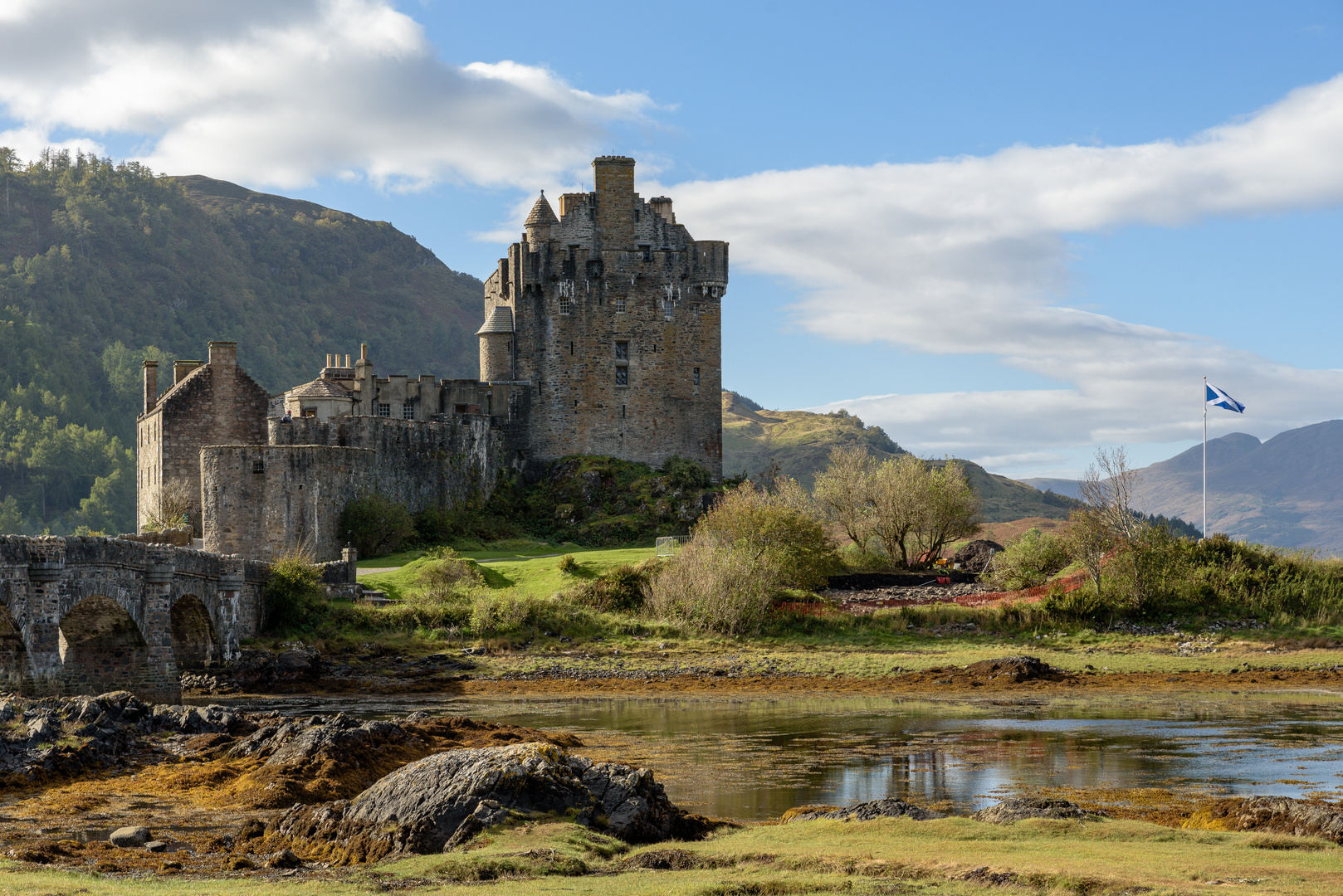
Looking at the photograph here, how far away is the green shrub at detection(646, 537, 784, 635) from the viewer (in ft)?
147

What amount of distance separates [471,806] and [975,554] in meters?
46.4

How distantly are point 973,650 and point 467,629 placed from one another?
55.1 ft

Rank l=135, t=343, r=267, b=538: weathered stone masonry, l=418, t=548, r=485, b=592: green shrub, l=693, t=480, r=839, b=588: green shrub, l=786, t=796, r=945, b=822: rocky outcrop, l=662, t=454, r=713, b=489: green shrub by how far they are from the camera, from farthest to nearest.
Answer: l=662, t=454, r=713, b=489: green shrub < l=135, t=343, r=267, b=538: weathered stone masonry < l=418, t=548, r=485, b=592: green shrub < l=693, t=480, r=839, b=588: green shrub < l=786, t=796, r=945, b=822: rocky outcrop

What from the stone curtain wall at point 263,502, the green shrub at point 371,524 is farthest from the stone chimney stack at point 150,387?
the green shrub at point 371,524

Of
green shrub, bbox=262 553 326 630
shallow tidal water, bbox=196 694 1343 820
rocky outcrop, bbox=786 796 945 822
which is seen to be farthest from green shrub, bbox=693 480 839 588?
rocky outcrop, bbox=786 796 945 822

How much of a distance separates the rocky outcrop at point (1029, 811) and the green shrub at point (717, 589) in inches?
1082

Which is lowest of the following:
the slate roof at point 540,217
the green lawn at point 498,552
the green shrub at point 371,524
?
the green lawn at point 498,552

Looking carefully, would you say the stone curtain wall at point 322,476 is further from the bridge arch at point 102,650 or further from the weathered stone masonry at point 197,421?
the bridge arch at point 102,650

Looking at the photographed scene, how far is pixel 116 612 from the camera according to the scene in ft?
113

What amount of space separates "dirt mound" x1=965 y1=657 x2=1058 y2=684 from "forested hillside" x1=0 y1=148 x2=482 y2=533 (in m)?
89.8

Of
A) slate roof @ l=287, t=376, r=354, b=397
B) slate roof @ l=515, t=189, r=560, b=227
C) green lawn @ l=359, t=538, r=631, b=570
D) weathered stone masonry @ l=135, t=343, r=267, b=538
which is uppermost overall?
slate roof @ l=515, t=189, r=560, b=227

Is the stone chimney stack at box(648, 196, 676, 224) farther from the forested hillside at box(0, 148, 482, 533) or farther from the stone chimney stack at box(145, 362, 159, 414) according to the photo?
the forested hillside at box(0, 148, 482, 533)

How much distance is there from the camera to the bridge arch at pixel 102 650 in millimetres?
34719

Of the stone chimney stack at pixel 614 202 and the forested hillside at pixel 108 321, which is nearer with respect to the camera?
the stone chimney stack at pixel 614 202
